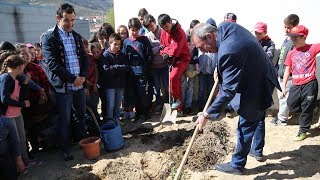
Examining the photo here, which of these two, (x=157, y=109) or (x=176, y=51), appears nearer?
(x=176, y=51)

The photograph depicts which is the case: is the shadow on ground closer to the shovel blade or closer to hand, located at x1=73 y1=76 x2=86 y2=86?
the shovel blade

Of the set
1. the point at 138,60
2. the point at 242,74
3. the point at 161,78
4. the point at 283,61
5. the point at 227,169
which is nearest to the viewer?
the point at 242,74

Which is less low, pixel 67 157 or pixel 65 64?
pixel 65 64

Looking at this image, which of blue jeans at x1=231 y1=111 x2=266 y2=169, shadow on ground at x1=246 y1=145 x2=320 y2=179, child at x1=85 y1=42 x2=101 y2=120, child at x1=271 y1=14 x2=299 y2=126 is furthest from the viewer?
child at x1=85 y1=42 x2=101 y2=120

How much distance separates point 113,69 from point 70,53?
43.3 inches

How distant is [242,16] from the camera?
6211mm

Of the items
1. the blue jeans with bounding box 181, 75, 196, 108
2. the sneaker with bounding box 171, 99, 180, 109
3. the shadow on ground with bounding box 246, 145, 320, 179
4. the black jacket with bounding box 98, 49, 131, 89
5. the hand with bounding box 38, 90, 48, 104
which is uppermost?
the black jacket with bounding box 98, 49, 131, 89

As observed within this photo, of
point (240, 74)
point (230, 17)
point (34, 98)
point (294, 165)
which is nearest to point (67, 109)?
point (34, 98)

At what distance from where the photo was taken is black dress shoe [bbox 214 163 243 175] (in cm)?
393

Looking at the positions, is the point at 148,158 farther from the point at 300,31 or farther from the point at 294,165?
the point at 300,31

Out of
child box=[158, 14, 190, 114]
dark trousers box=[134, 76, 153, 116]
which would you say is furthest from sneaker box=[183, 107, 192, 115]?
dark trousers box=[134, 76, 153, 116]

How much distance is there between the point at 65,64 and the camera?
430cm

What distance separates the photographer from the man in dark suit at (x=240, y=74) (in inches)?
130

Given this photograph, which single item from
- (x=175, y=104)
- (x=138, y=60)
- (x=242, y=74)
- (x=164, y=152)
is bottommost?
(x=164, y=152)
